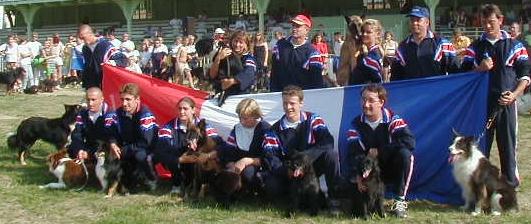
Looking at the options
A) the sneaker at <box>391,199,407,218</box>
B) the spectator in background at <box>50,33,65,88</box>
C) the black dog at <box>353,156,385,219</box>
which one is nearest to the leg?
the sneaker at <box>391,199,407,218</box>

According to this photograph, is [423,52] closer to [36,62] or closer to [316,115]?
[316,115]

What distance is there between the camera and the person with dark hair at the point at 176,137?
6508 millimetres

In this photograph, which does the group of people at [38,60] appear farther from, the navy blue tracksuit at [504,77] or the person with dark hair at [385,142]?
the navy blue tracksuit at [504,77]

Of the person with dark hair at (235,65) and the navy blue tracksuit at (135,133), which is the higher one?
the person with dark hair at (235,65)

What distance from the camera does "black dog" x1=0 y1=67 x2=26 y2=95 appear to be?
2048cm

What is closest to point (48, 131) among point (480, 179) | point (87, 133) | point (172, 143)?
point (87, 133)

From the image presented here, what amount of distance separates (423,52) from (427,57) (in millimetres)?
61

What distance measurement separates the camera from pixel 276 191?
6098 millimetres

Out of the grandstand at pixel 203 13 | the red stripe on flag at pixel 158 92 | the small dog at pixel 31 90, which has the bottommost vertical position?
the small dog at pixel 31 90

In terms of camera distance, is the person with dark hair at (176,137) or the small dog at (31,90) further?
the small dog at (31,90)

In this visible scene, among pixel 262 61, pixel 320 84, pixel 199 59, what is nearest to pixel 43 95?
pixel 199 59

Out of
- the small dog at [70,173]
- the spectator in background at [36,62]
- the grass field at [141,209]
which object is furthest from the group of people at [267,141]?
the spectator in background at [36,62]

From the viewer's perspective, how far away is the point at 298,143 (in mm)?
5941

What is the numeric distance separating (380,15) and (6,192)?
2136 centimetres
